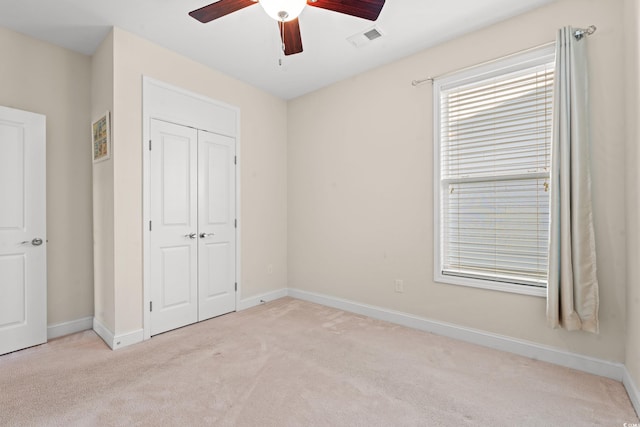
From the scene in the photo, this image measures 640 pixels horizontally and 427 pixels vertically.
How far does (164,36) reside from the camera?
9.25ft

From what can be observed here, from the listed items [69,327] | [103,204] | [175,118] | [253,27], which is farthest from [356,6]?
[69,327]

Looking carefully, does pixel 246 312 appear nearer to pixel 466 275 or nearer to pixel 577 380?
pixel 466 275

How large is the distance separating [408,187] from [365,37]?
147cm

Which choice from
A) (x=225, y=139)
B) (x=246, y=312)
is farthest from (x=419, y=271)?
(x=225, y=139)

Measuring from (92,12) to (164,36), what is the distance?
53 cm

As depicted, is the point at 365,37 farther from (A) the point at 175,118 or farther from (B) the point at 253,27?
(A) the point at 175,118

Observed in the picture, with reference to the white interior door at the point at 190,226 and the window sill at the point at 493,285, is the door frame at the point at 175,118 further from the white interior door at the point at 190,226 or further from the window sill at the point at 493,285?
the window sill at the point at 493,285

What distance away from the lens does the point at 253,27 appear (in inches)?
106

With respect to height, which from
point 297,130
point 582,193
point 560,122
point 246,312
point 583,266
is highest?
point 297,130

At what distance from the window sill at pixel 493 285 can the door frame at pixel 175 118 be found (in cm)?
233

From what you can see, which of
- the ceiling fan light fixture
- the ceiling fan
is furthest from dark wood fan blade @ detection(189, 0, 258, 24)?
the ceiling fan light fixture

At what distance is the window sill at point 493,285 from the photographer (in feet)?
8.02

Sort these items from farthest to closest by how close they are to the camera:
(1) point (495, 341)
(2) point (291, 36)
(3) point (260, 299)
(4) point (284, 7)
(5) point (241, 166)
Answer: (3) point (260, 299) < (5) point (241, 166) < (1) point (495, 341) < (2) point (291, 36) < (4) point (284, 7)

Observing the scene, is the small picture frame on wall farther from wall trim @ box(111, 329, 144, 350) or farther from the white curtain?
the white curtain
